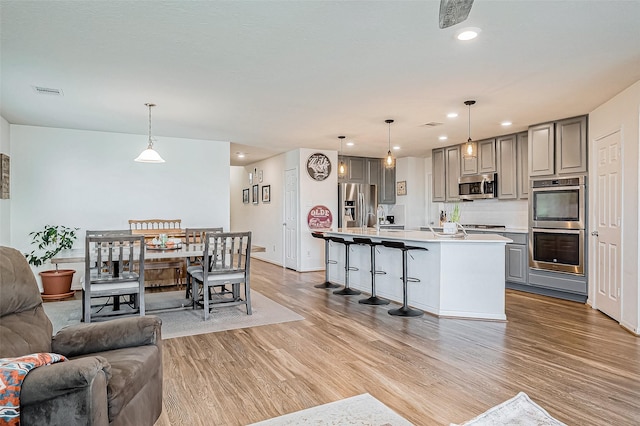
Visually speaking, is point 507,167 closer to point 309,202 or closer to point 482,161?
point 482,161

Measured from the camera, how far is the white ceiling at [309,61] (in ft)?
7.90

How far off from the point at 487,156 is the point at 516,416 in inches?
226

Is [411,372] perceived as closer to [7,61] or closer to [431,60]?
[431,60]

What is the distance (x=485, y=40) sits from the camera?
275 centimetres

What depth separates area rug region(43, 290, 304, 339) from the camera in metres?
3.93

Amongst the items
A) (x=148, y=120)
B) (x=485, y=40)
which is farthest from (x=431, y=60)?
(x=148, y=120)

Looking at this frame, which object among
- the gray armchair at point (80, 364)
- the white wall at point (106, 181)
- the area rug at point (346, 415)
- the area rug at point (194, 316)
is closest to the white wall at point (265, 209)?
the white wall at point (106, 181)

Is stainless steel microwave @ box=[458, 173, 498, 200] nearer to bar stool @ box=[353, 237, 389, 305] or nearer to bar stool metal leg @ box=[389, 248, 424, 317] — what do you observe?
bar stool @ box=[353, 237, 389, 305]

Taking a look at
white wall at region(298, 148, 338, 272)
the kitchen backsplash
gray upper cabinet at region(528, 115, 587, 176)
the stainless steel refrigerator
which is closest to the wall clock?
the stainless steel refrigerator

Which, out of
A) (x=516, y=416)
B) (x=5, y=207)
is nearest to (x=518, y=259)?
(x=516, y=416)

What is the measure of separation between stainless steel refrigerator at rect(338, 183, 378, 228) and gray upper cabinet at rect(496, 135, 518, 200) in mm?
2783

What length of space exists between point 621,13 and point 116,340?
3503 mm

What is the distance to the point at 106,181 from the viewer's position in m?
6.13

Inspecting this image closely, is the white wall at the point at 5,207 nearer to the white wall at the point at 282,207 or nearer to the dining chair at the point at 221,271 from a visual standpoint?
the dining chair at the point at 221,271
